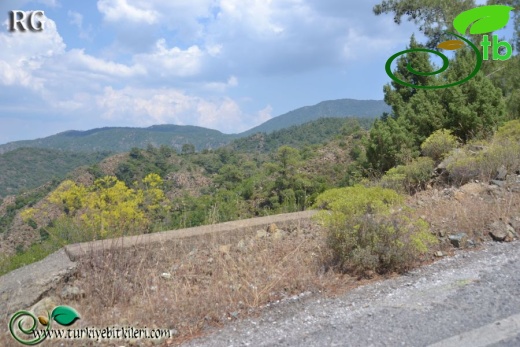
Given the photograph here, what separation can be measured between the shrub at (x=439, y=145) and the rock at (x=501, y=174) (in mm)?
2643

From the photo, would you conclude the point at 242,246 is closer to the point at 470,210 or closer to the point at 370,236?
the point at 370,236

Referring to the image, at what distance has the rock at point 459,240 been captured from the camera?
4.41 meters

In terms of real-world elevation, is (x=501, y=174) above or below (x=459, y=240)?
above

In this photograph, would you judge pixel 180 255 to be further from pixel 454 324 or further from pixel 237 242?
pixel 454 324

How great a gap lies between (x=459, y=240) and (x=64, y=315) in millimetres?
3612

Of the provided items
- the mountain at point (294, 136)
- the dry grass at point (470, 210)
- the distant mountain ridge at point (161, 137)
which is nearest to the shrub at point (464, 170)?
the dry grass at point (470, 210)

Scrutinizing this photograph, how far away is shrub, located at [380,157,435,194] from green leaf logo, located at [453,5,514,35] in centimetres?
892

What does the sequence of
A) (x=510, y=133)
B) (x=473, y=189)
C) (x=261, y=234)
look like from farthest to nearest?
(x=510, y=133) → (x=473, y=189) → (x=261, y=234)

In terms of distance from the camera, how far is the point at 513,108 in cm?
1273

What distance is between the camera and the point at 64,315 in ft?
11.1

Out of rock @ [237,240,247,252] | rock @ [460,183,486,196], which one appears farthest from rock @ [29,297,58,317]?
rock @ [460,183,486,196]

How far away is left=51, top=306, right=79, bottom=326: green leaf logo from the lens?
10.9 ft

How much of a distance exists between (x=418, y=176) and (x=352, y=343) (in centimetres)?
595

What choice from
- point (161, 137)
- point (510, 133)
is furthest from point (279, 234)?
point (161, 137)
